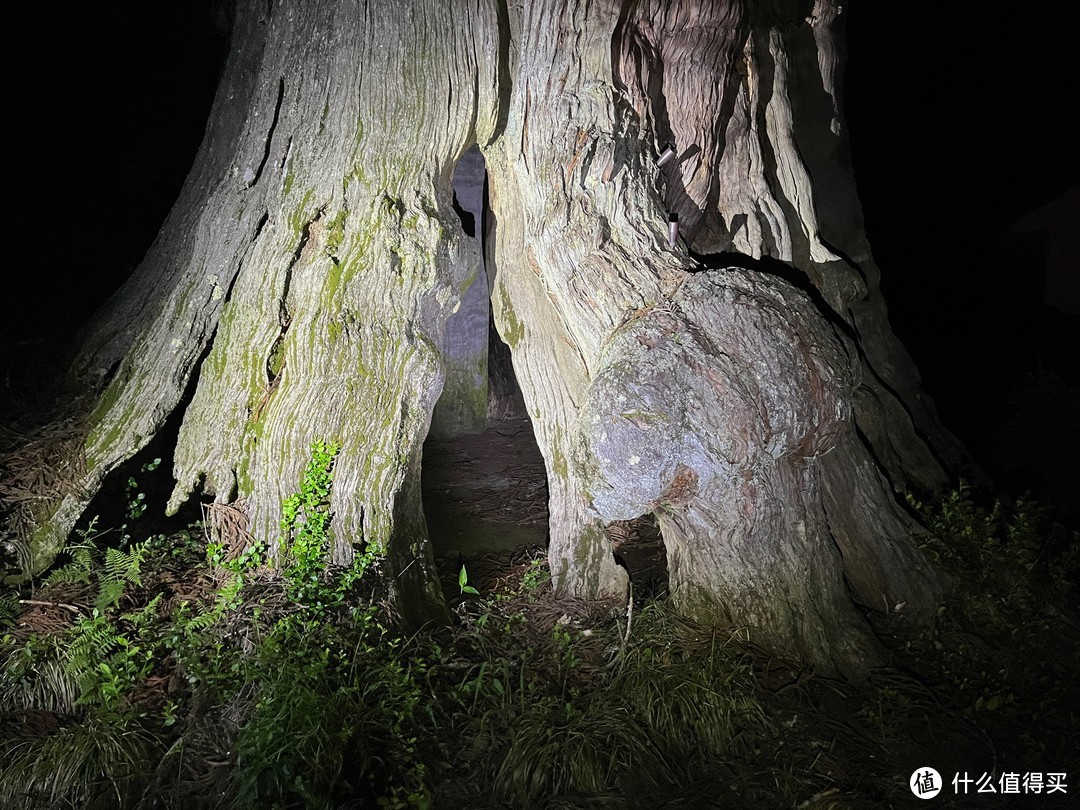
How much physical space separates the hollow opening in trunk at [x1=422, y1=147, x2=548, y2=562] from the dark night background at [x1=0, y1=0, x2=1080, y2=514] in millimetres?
3477

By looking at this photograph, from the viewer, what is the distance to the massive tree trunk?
306 cm

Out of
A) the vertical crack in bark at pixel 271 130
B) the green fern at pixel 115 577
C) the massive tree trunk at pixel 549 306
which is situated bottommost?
the green fern at pixel 115 577

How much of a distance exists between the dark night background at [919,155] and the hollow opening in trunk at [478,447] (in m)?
3.48

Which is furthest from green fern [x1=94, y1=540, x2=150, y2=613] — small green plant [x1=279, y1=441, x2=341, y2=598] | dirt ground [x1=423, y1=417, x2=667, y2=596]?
dirt ground [x1=423, y1=417, x2=667, y2=596]

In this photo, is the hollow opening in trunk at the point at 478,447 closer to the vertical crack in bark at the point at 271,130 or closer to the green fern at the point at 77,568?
the vertical crack in bark at the point at 271,130

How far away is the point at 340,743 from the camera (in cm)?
260

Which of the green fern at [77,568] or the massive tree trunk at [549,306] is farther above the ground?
the massive tree trunk at [549,306]

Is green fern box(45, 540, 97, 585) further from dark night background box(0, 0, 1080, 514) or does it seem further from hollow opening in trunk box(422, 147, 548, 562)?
dark night background box(0, 0, 1080, 514)

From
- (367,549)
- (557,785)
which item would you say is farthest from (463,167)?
(557,785)

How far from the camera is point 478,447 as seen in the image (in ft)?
23.8

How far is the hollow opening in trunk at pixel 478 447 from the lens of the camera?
5.11m

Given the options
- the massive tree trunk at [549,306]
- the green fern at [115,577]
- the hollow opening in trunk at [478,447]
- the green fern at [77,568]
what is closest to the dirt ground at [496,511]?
the hollow opening in trunk at [478,447]

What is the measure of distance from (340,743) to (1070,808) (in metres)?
2.63

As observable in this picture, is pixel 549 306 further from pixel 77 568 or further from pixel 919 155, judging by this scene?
pixel 919 155
